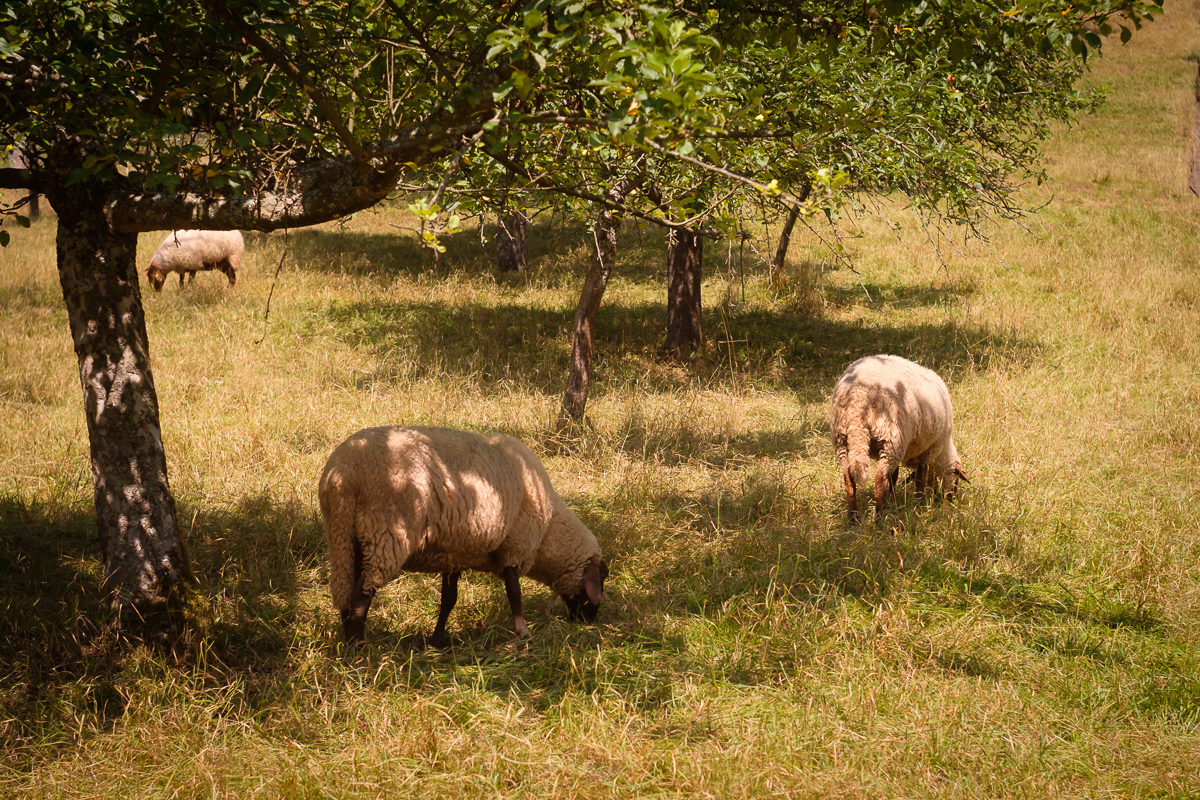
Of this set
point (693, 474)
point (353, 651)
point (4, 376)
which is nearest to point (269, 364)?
point (4, 376)

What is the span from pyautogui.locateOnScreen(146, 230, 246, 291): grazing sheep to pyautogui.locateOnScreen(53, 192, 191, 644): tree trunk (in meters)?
11.1

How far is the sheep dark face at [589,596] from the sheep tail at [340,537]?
1473 millimetres

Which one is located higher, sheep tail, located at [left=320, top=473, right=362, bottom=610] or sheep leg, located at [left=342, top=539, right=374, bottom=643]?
sheep tail, located at [left=320, top=473, right=362, bottom=610]

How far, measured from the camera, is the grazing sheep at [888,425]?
6.62 metres

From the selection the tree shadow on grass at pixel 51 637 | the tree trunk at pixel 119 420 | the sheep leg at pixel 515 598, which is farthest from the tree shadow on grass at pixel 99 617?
the sheep leg at pixel 515 598

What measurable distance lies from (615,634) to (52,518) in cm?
434

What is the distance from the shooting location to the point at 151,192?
→ 172 inches

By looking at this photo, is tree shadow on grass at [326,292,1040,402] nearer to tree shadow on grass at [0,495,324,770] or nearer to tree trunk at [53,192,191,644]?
tree shadow on grass at [0,495,324,770]

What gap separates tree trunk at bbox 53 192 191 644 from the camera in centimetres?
439

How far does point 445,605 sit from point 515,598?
444mm

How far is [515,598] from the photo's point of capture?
17.1ft

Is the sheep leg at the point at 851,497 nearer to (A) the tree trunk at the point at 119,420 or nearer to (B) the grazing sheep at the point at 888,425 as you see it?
(B) the grazing sheep at the point at 888,425

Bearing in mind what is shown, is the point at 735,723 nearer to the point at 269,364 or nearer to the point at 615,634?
the point at 615,634

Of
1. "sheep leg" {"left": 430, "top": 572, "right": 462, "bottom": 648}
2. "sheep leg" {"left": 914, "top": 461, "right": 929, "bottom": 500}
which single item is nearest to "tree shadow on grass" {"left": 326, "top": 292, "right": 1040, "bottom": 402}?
"sheep leg" {"left": 914, "top": 461, "right": 929, "bottom": 500}
